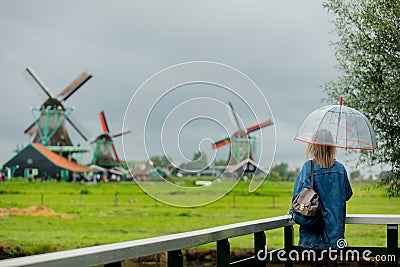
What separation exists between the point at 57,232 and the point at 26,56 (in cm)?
1780

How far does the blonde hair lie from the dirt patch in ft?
83.3

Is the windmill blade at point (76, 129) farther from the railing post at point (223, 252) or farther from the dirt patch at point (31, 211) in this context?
the railing post at point (223, 252)

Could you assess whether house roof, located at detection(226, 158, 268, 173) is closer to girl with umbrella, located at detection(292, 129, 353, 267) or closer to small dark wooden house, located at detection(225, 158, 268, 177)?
small dark wooden house, located at detection(225, 158, 268, 177)

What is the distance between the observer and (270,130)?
19.1 meters

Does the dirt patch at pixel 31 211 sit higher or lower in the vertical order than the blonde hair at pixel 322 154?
lower

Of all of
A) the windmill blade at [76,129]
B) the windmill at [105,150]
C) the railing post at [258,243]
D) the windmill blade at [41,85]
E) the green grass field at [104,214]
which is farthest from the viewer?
the windmill at [105,150]

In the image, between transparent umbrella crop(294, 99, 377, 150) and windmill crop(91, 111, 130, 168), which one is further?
windmill crop(91, 111, 130, 168)

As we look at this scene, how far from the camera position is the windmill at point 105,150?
1357 inches

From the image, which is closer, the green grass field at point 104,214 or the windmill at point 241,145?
the green grass field at point 104,214

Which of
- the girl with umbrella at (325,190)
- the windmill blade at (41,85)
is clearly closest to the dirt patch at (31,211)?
the windmill blade at (41,85)

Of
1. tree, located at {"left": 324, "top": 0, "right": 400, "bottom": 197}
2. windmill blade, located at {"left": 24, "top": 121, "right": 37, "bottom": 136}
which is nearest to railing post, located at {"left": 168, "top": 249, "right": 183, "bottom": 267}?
tree, located at {"left": 324, "top": 0, "right": 400, "bottom": 197}

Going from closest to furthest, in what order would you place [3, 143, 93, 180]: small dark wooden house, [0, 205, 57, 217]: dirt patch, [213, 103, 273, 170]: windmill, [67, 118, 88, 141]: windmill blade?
[213, 103, 273, 170]: windmill < [0, 205, 57, 217]: dirt patch < [3, 143, 93, 180]: small dark wooden house < [67, 118, 88, 141]: windmill blade

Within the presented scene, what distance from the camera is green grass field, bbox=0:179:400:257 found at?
991 inches

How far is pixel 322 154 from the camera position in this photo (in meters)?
3.56
